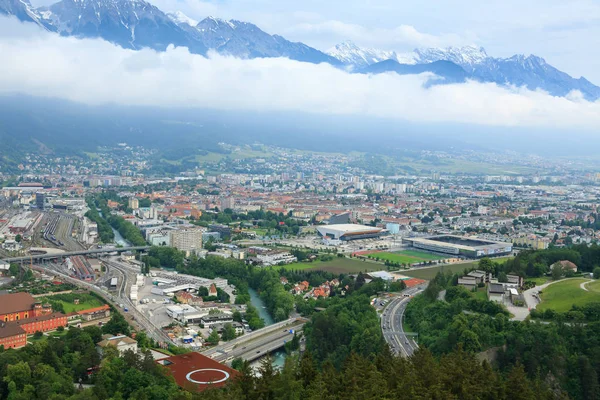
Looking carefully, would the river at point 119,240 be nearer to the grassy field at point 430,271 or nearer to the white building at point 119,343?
the grassy field at point 430,271

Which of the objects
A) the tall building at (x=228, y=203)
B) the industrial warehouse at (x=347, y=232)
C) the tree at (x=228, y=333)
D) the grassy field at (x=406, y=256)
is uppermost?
the tree at (x=228, y=333)

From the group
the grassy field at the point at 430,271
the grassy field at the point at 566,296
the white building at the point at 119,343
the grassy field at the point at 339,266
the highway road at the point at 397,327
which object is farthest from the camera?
the grassy field at the point at 339,266

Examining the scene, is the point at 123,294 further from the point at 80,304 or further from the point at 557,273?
the point at 557,273

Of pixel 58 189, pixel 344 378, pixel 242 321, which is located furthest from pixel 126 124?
pixel 344 378

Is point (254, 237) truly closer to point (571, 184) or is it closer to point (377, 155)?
point (571, 184)

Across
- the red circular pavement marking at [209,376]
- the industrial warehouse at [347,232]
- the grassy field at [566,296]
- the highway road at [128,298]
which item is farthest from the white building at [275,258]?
the red circular pavement marking at [209,376]

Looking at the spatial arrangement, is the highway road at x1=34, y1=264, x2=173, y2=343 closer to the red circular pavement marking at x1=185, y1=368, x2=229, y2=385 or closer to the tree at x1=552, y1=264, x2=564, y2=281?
the red circular pavement marking at x1=185, y1=368, x2=229, y2=385

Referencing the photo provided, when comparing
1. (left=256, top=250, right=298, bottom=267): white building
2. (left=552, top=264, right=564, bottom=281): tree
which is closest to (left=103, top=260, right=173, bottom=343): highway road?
(left=256, top=250, right=298, bottom=267): white building

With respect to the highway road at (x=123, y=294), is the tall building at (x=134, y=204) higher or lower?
lower
